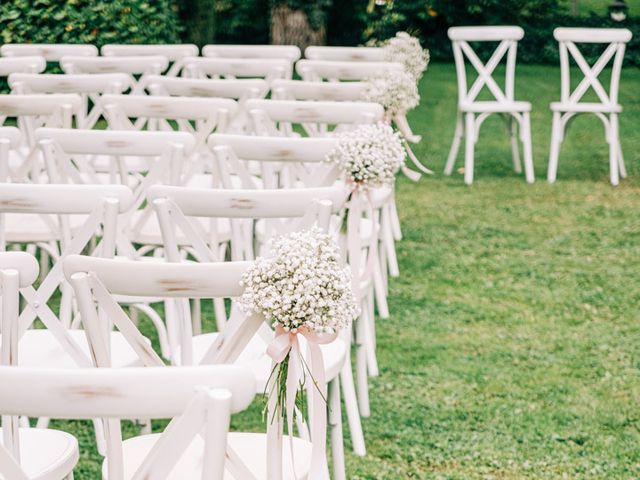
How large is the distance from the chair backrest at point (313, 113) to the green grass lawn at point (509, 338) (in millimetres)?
1018

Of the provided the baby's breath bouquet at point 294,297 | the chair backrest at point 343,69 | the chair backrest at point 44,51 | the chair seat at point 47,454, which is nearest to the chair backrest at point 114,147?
the chair seat at point 47,454

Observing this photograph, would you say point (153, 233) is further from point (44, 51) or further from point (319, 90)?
point (44, 51)

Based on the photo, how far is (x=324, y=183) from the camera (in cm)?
394

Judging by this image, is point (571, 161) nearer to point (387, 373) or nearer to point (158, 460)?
point (387, 373)

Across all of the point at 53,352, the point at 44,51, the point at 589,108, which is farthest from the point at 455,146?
the point at 53,352

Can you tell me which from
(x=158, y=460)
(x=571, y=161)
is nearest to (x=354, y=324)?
(x=158, y=460)

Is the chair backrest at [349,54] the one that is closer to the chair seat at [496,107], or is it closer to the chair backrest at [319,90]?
the chair seat at [496,107]

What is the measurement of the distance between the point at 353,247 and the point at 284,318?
175 centimetres

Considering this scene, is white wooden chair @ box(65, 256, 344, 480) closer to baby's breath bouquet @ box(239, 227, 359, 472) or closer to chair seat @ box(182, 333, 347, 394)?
baby's breath bouquet @ box(239, 227, 359, 472)

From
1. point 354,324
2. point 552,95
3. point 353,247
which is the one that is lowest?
point 552,95

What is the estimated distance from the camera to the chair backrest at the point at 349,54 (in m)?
7.66

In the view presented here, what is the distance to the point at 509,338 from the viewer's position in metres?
5.17

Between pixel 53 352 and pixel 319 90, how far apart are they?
2711 mm

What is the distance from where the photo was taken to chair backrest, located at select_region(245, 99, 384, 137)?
15.5 ft
